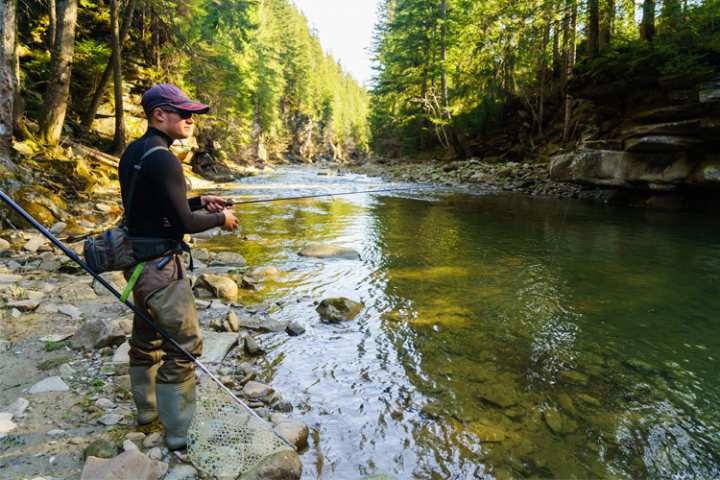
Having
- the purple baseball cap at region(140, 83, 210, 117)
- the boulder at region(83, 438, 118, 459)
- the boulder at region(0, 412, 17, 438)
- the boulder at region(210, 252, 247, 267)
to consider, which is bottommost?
the boulder at region(83, 438, 118, 459)

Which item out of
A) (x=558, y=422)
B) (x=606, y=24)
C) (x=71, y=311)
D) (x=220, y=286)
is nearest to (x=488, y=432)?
(x=558, y=422)

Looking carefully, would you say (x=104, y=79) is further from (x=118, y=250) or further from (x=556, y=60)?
(x=556, y=60)

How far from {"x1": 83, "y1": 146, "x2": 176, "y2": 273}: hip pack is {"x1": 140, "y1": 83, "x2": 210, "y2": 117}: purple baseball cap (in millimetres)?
644

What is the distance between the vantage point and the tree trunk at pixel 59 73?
1113 cm

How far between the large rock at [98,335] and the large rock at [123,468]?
5.80ft

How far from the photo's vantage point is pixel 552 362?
14.1 feet

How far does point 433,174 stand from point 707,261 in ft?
65.4

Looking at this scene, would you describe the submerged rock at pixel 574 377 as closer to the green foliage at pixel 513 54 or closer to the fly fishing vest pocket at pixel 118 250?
the fly fishing vest pocket at pixel 118 250

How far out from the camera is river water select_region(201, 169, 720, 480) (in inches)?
119

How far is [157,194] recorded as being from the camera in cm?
253

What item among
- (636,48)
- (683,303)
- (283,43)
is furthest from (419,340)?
(283,43)

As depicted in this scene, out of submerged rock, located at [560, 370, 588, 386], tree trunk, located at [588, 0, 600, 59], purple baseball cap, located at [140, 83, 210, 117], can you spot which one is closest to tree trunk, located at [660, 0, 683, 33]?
tree trunk, located at [588, 0, 600, 59]

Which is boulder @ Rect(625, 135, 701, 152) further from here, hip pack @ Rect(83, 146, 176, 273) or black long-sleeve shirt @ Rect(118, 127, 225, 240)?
hip pack @ Rect(83, 146, 176, 273)

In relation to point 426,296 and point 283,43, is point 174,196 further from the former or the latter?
point 283,43
